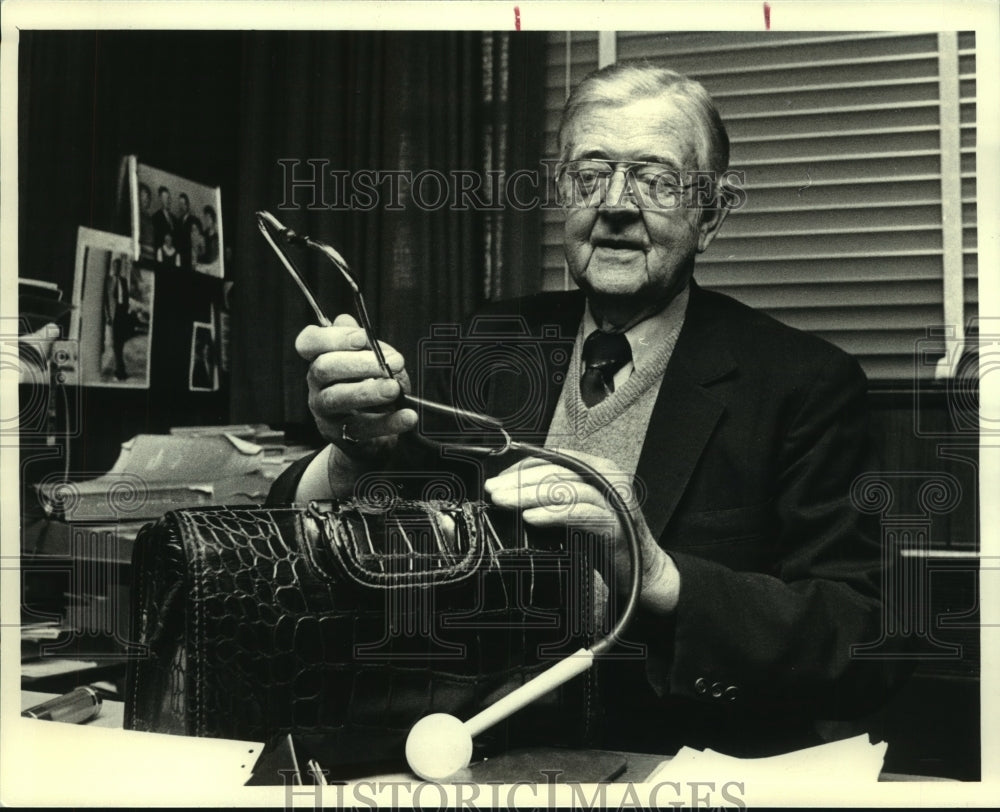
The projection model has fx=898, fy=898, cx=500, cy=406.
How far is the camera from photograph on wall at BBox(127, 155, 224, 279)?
1103 millimetres

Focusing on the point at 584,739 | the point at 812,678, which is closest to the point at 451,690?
the point at 584,739

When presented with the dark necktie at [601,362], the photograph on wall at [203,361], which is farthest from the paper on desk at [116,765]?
the dark necktie at [601,362]

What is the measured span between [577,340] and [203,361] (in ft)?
1.52

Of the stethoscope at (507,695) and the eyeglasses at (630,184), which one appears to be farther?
the eyeglasses at (630,184)

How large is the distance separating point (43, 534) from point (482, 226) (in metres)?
0.64

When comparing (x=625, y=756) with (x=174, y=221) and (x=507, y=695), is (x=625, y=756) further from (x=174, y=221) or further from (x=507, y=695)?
(x=174, y=221)

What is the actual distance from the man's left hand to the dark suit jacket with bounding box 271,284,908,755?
0.02 m

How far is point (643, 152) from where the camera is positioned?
102 centimetres

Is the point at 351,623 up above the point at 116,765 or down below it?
above

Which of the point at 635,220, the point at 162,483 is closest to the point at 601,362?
the point at 635,220

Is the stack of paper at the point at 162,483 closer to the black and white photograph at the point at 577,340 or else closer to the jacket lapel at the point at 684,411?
the black and white photograph at the point at 577,340

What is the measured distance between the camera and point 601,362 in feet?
3.50

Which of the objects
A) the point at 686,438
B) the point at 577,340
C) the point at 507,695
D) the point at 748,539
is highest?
the point at 577,340

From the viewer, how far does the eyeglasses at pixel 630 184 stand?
3.34ft
